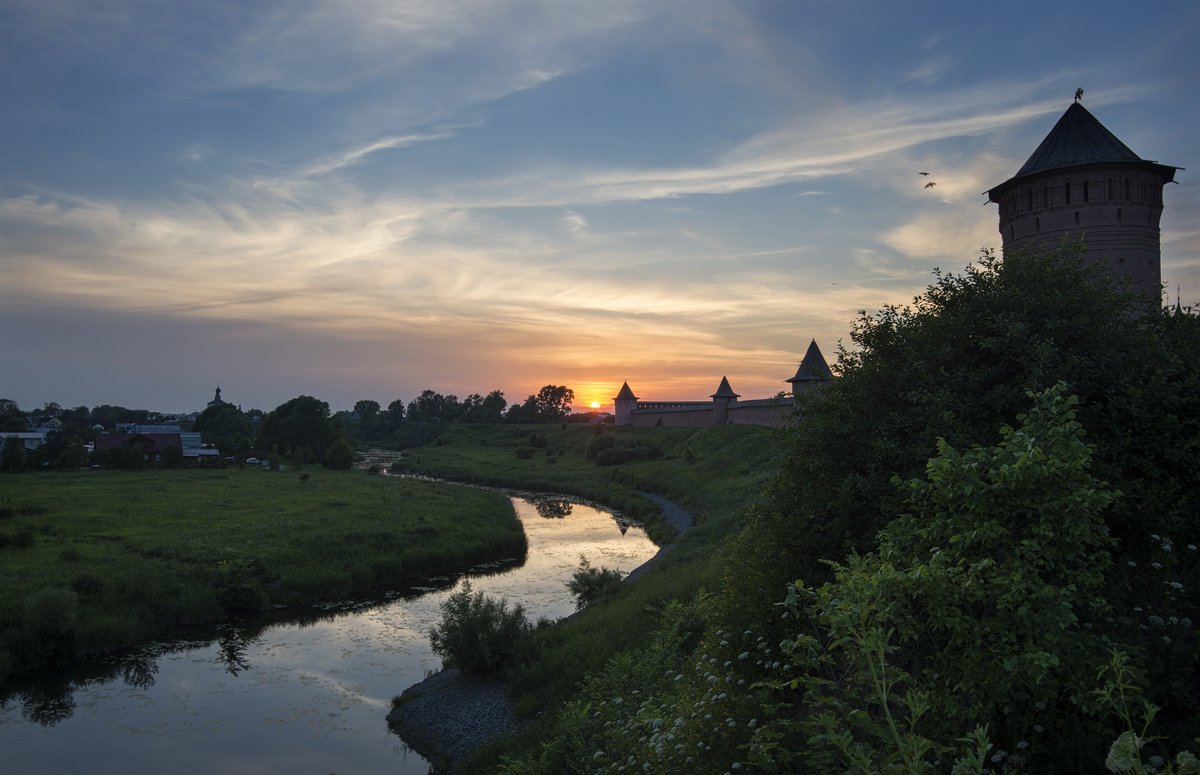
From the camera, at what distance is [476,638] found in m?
18.6

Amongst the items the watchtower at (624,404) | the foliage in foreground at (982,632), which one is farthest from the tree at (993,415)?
the watchtower at (624,404)

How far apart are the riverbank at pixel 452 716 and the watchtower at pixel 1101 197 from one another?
2219 cm

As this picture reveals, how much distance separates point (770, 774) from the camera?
22.7ft

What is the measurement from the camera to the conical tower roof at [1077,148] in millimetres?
23594

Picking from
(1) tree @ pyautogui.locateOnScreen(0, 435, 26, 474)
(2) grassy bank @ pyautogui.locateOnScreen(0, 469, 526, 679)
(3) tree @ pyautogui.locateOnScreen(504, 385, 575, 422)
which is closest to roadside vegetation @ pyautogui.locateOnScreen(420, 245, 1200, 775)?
(2) grassy bank @ pyautogui.locateOnScreen(0, 469, 526, 679)

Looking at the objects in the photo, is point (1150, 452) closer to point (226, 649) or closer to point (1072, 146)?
point (1072, 146)

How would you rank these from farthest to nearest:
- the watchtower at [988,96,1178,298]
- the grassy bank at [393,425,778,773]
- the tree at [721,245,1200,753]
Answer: the watchtower at [988,96,1178,298]
the grassy bank at [393,425,778,773]
the tree at [721,245,1200,753]

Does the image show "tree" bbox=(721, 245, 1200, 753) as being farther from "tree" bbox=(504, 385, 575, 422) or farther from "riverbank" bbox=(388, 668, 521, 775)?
"tree" bbox=(504, 385, 575, 422)

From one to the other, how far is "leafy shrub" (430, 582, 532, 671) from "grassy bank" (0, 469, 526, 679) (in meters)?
10.9

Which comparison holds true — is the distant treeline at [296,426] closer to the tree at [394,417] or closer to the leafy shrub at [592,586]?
the tree at [394,417]

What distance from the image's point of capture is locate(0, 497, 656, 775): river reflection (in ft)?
49.8

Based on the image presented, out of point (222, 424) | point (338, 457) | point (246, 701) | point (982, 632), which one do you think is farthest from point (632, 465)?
point (222, 424)

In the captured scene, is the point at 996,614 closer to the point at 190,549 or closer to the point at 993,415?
the point at 993,415

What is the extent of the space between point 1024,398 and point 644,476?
178 ft
